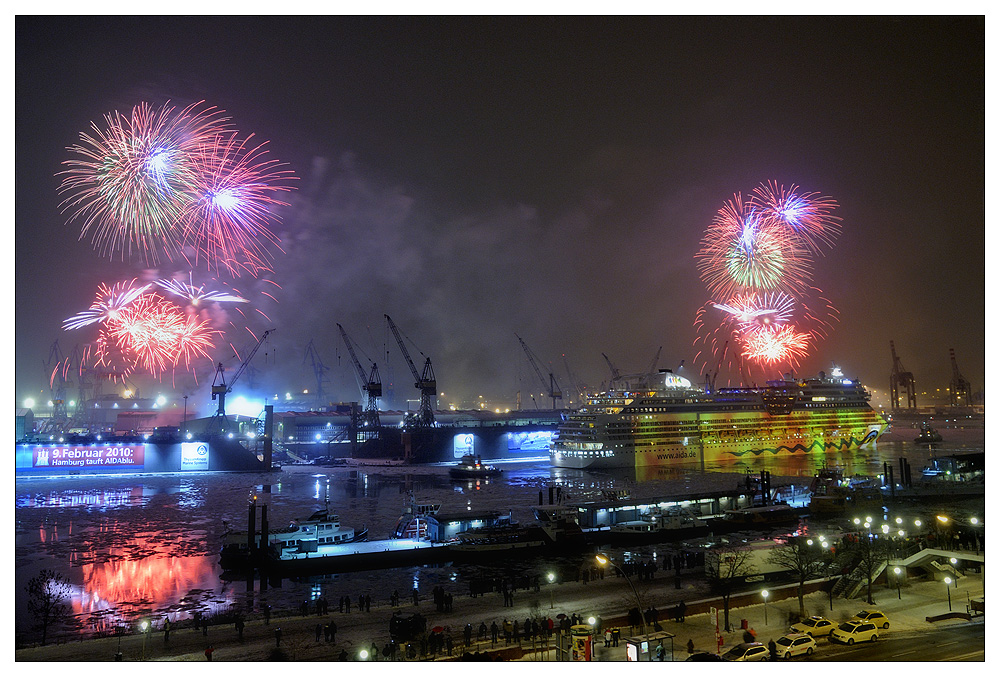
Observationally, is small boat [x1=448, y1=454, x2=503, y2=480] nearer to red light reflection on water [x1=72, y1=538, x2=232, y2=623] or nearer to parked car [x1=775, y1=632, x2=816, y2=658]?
red light reflection on water [x1=72, y1=538, x2=232, y2=623]

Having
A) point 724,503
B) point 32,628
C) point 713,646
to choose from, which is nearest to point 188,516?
point 32,628

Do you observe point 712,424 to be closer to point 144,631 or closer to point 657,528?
point 657,528

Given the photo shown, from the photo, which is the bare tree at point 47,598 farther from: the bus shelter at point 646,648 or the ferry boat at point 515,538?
the bus shelter at point 646,648

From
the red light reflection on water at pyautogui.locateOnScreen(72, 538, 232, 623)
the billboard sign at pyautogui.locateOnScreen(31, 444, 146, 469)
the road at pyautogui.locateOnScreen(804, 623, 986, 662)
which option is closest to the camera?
the road at pyautogui.locateOnScreen(804, 623, 986, 662)

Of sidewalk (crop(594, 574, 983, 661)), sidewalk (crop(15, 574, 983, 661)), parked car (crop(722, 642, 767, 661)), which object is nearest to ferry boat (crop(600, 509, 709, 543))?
sidewalk (crop(15, 574, 983, 661))

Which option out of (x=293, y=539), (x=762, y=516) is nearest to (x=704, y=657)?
(x=293, y=539)
